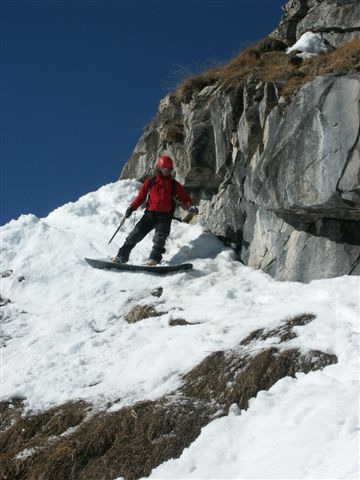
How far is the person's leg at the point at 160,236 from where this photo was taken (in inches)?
475

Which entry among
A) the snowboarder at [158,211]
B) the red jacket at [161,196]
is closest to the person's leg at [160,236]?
the snowboarder at [158,211]

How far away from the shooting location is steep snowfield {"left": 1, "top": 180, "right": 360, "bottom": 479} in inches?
189

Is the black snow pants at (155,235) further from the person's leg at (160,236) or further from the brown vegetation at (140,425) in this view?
the brown vegetation at (140,425)

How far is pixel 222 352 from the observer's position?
6734 mm

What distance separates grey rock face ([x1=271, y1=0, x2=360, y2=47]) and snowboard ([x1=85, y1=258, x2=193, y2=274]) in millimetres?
8271

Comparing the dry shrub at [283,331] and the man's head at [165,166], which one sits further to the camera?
the man's head at [165,166]

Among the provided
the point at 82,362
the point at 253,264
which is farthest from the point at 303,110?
the point at 82,362

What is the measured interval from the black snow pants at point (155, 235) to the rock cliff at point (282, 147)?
4.89 feet

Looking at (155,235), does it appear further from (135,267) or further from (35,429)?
(35,429)

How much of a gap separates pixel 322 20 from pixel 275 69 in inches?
159

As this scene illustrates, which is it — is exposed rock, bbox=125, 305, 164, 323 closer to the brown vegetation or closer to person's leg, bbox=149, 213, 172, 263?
person's leg, bbox=149, 213, 172, 263

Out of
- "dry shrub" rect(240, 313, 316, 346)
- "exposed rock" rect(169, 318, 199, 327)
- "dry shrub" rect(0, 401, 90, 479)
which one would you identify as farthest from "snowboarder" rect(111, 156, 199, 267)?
"dry shrub" rect(0, 401, 90, 479)

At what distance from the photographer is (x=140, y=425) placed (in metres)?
5.79

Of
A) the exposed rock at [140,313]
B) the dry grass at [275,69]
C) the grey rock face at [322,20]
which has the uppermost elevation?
the grey rock face at [322,20]
